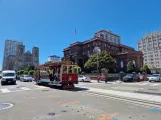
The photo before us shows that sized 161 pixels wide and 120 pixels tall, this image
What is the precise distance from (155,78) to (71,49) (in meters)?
62.5

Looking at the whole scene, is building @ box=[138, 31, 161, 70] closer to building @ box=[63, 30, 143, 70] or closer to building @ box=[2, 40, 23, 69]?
building @ box=[63, 30, 143, 70]

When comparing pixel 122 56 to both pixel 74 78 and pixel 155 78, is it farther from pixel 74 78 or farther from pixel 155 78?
pixel 74 78

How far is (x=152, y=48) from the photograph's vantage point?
139m

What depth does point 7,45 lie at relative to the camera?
138 m

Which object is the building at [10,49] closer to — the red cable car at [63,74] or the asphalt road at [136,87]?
the red cable car at [63,74]

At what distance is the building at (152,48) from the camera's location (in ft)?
437

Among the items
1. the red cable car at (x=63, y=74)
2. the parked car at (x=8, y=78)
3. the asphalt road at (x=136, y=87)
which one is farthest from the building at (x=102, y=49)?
the red cable car at (x=63, y=74)

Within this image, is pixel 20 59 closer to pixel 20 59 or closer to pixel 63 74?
pixel 20 59

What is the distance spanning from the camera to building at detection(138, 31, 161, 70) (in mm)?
133050

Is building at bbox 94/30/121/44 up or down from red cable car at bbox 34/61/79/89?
up

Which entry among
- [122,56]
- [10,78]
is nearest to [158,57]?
[122,56]

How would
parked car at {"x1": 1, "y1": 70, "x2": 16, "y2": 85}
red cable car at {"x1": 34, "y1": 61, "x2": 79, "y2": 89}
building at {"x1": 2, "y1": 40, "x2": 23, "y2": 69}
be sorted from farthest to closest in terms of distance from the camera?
building at {"x1": 2, "y1": 40, "x2": 23, "y2": 69} < parked car at {"x1": 1, "y1": 70, "x2": 16, "y2": 85} < red cable car at {"x1": 34, "y1": 61, "x2": 79, "y2": 89}

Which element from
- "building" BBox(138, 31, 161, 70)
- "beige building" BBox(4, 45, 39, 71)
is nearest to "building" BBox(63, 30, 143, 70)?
"building" BBox(138, 31, 161, 70)

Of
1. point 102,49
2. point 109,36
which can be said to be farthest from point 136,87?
point 109,36
